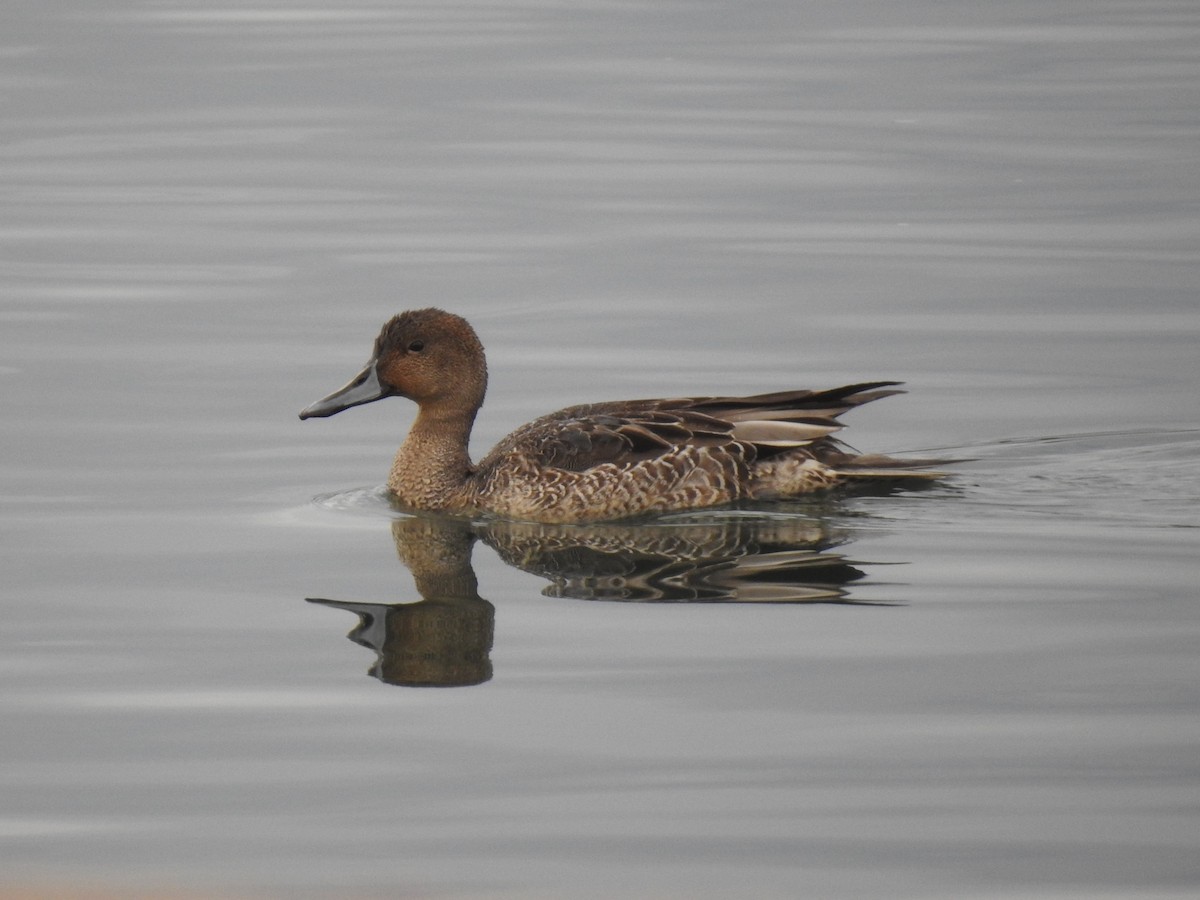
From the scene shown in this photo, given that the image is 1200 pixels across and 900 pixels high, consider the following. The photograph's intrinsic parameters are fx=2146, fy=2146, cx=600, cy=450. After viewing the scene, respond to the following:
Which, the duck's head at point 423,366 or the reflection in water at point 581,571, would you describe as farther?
the duck's head at point 423,366

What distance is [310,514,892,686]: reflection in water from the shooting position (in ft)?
26.7

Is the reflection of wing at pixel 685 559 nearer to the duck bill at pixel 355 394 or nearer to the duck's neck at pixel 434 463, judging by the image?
the duck's neck at pixel 434 463

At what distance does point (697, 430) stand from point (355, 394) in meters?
1.77

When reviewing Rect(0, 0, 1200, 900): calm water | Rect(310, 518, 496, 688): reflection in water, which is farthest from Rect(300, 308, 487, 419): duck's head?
Rect(310, 518, 496, 688): reflection in water

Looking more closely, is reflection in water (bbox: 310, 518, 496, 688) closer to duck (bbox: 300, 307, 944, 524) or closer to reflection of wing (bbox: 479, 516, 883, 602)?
reflection of wing (bbox: 479, 516, 883, 602)

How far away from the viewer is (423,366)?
1094cm

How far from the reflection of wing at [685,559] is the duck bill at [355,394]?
99cm

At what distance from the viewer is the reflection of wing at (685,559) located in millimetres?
8773

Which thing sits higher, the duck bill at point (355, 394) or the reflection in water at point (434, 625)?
the duck bill at point (355, 394)

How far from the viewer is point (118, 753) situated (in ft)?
22.8

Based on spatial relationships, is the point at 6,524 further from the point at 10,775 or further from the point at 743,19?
the point at 743,19

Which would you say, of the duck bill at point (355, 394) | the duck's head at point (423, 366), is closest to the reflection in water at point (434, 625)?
the duck bill at point (355, 394)

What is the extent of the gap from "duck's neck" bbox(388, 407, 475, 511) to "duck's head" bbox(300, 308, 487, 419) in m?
0.07

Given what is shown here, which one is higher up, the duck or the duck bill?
the duck bill
